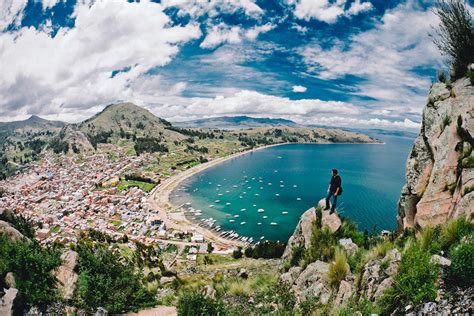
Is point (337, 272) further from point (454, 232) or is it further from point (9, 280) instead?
point (9, 280)

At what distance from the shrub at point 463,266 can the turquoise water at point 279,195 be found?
3430cm

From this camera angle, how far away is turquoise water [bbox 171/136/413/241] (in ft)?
209

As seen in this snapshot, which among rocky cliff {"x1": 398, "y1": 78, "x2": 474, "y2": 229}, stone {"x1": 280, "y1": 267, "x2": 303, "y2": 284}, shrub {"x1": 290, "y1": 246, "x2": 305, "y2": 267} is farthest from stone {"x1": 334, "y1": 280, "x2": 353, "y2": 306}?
shrub {"x1": 290, "y1": 246, "x2": 305, "y2": 267}

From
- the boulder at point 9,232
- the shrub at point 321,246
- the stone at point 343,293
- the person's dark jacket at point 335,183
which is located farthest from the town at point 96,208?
the stone at point 343,293

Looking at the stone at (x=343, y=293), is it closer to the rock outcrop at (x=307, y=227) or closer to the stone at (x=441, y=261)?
the stone at (x=441, y=261)

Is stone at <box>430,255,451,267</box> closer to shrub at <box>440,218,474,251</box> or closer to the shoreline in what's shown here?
shrub at <box>440,218,474,251</box>

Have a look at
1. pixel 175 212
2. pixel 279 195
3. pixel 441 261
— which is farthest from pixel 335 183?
pixel 279 195

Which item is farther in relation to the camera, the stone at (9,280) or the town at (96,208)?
the town at (96,208)

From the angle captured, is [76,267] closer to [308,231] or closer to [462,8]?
[308,231]

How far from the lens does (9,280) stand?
37.3ft

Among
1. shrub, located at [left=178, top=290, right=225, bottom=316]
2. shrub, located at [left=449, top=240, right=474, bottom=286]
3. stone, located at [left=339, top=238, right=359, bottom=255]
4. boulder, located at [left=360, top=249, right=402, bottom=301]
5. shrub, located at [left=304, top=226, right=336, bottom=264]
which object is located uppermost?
shrub, located at [left=449, top=240, right=474, bottom=286]

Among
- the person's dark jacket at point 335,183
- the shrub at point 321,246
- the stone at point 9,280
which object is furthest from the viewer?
the person's dark jacket at point 335,183

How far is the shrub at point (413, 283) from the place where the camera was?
5.62 m

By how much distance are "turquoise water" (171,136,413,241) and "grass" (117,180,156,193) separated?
11364mm
